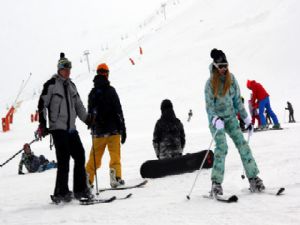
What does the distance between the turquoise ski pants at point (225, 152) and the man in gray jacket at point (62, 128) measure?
1.81 meters

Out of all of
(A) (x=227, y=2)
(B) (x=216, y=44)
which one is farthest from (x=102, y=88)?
(A) (x=227, y=2)

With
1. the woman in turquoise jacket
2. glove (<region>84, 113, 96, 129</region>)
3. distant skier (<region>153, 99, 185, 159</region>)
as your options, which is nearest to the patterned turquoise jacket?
the woman in turquoise jacket

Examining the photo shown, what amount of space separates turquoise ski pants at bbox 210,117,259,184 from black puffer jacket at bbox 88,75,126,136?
213 cm

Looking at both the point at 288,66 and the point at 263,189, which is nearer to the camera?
the point at 263,189

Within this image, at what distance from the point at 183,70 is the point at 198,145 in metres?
24.1

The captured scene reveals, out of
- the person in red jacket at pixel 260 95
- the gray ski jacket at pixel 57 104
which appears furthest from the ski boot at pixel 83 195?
the person in red jacket at pixel 260 95

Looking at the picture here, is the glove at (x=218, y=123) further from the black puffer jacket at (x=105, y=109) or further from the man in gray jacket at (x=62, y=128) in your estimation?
the black puffer jacket at (x=105, y=109)

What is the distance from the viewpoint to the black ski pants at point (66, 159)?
19.7ft

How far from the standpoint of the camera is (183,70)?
36000mm

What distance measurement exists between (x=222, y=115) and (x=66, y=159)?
2.15m

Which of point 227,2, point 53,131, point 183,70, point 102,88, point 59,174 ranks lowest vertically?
point 59,174

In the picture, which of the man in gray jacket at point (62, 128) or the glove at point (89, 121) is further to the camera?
the glove at point (89, 121)

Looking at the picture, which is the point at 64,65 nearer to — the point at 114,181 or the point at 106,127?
the point at 106,127

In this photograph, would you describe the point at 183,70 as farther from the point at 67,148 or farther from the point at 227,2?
the point at 67,148
